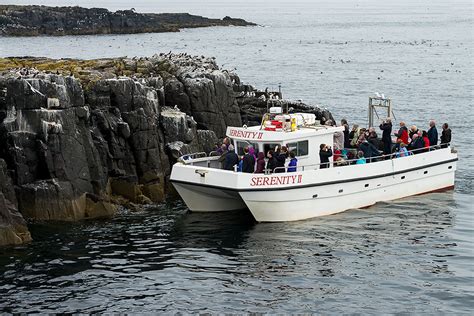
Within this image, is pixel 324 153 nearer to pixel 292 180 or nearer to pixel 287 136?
pixel 287 136

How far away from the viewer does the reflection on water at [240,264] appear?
23.5 metres

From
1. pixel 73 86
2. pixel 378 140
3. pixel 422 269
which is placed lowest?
pixel 422 269

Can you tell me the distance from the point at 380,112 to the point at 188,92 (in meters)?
27.0

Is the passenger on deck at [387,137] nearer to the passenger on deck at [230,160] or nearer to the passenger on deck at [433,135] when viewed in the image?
the passenger on deck at [433,135]

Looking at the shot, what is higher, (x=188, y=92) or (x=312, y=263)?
(x=188, y=92)

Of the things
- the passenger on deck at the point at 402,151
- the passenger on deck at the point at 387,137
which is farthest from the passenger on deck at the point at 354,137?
the passenger on deck at the point at 402,151

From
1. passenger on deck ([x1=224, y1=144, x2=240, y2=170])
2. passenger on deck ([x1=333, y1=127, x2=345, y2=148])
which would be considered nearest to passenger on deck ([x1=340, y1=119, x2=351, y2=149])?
passenger on deck ([x1=333, y1=127, x2=345, y2=148])

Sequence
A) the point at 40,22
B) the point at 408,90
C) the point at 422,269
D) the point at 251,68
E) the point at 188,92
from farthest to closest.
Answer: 1. the point at 40,22
2. the point at 251,68
3. the point at 408,90
4. the point at 188,92
5. the point at 422,269

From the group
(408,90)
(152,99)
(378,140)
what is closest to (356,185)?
(378,140)

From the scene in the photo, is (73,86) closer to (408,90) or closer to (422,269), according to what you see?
(422,269)

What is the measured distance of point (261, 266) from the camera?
2648 cm

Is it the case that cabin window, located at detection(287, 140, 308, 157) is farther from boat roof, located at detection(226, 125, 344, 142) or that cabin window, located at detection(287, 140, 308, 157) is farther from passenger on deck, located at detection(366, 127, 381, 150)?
passenger on deck, located at detection(366, 127, 381, 150)

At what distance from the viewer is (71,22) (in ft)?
434

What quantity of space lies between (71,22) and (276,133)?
348 ft
